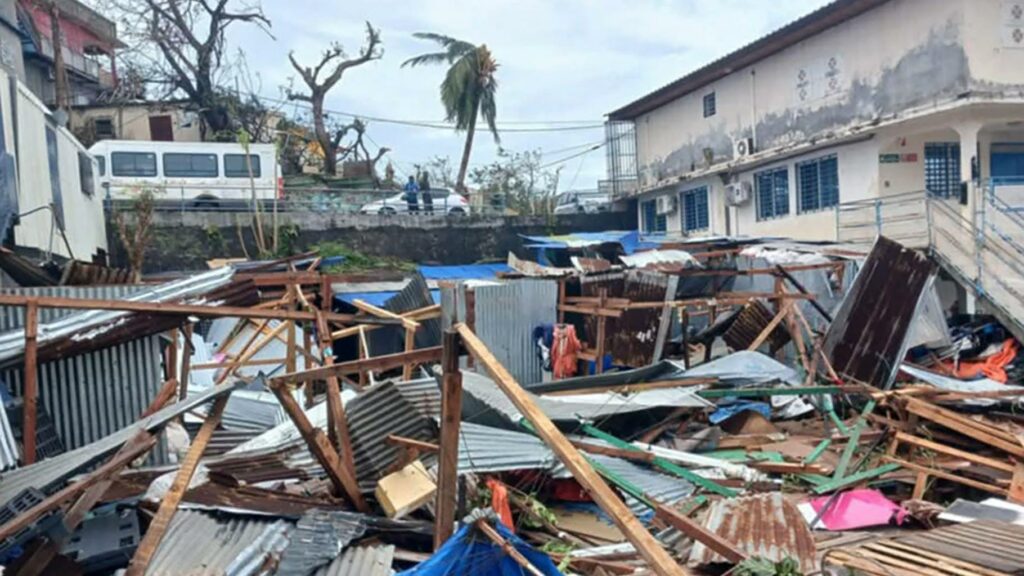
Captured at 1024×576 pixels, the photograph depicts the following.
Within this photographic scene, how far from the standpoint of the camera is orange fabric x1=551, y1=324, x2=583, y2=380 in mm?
11414

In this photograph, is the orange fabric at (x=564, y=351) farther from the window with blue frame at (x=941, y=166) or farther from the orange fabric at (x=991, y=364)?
the window with blue frame at (x=941, y=166)

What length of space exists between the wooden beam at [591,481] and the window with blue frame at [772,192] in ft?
61.5

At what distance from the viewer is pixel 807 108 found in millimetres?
19188

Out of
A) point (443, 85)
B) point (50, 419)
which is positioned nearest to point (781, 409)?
point (50, 419)

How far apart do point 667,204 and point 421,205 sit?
8.18 m

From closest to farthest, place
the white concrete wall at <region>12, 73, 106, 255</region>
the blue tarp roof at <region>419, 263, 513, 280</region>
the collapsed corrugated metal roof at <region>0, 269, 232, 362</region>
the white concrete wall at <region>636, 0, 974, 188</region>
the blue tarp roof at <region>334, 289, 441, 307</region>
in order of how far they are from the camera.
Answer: the collapsed corrugated metal roof at <region>0, 269, 232, 362</region> < the white concrete wall at <region>12, 73, 106, 255</region> < the blue tarp roof at <region>334, 289, 441, 307</region> < the white concrete wall at <region>636, 0, 974, 188</region> < the blue tarp roof at <region>419, 263, 513, 280</region>

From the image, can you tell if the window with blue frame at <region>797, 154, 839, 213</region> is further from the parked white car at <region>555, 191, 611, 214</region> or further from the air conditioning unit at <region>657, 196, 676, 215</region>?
the parked white car at <region>555, 191, 611, 214</region>

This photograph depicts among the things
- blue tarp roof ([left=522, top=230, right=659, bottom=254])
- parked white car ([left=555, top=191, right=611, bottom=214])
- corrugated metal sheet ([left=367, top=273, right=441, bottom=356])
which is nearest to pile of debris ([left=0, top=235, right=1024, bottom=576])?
corrugated metal sheet ([left=367, top=273, right=441, bottom=356])

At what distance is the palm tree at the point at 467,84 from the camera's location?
28219 mm

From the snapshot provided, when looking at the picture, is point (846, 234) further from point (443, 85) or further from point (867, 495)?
point (443, 85)

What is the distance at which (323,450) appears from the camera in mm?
4770

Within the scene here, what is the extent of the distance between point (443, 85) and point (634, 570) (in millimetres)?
26404

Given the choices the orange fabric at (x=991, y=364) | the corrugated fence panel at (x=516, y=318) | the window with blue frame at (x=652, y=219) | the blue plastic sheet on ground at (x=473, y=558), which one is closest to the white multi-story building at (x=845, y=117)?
the window with blue frame at (x=652, y=219)

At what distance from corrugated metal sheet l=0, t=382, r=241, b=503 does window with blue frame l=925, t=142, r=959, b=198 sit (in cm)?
1788
